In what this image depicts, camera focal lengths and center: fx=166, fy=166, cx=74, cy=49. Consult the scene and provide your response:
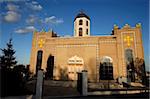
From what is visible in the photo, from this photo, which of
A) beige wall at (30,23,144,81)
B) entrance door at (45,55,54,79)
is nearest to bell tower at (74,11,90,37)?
beige wall at (30,23,144,81)

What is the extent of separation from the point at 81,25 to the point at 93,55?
7.13 m

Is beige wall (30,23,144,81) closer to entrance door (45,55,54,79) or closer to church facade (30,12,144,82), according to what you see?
church facade (30,12,144,82)

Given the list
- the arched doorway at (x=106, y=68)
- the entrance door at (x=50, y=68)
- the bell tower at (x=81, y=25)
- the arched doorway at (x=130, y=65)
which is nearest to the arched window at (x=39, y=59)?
the entrance door at (x=50, y=68)

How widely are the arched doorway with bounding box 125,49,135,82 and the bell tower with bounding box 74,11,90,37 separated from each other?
27.2 ft

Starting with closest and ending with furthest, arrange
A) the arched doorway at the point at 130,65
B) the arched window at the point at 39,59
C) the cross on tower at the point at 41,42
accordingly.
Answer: the arched doorway at the point at 130,65 → the arched window at the point at 39,59 → the cross on tower at the point at 41,42

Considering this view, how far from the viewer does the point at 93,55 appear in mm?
25969

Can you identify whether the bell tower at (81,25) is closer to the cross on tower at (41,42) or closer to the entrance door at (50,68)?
the cross on tower at (41,42)

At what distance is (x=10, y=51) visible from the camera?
1062 inches

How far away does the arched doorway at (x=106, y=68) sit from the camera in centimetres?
2542

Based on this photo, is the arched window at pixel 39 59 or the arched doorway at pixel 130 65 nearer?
the arched doorway at pixel 130 65

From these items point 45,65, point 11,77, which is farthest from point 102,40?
point 11,77

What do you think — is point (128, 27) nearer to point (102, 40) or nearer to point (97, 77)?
point (102, 40)

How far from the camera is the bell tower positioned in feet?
98.5

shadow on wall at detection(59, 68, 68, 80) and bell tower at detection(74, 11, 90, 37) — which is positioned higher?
bell tower at detection(74, 11, 90, 37)
